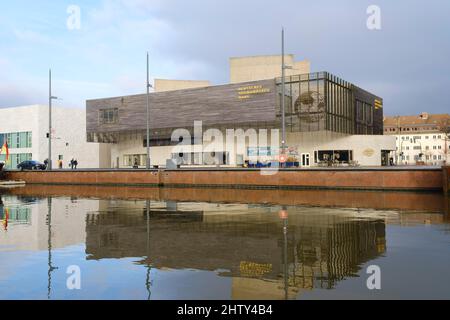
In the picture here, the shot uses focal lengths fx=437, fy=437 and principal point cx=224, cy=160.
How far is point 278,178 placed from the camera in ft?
101

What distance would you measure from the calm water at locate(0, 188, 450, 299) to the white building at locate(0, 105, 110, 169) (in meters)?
60.1

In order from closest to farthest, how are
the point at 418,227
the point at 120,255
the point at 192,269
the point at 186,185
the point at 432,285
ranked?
the point at 432,285, the point at 192,269, the point at 120,255, the point at 418,227, the point at 186,185

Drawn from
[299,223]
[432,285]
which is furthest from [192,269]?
[299,223]

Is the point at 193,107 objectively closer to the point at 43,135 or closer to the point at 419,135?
the point at 43,135

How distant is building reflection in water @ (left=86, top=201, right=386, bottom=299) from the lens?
6.90 metres

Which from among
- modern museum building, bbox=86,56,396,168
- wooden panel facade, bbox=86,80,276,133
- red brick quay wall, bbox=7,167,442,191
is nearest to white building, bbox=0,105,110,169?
wooden panel facade, bbox=86,80,276,133

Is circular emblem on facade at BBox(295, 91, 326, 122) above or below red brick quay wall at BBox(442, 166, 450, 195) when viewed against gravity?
above

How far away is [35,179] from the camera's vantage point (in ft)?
148

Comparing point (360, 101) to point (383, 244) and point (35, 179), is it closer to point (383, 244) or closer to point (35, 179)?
point (35, 179)

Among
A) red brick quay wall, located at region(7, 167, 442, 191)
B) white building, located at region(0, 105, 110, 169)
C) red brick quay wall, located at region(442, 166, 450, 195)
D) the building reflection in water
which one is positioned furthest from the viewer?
white building, located at region(0, 105, 110, 169)

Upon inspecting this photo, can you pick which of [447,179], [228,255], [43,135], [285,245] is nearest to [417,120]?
[43,135]

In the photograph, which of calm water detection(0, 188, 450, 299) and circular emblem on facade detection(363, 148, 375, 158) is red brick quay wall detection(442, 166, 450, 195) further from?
circular emblem on facade detection(363, 148, 375, 158)

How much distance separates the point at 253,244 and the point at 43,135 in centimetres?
6844
